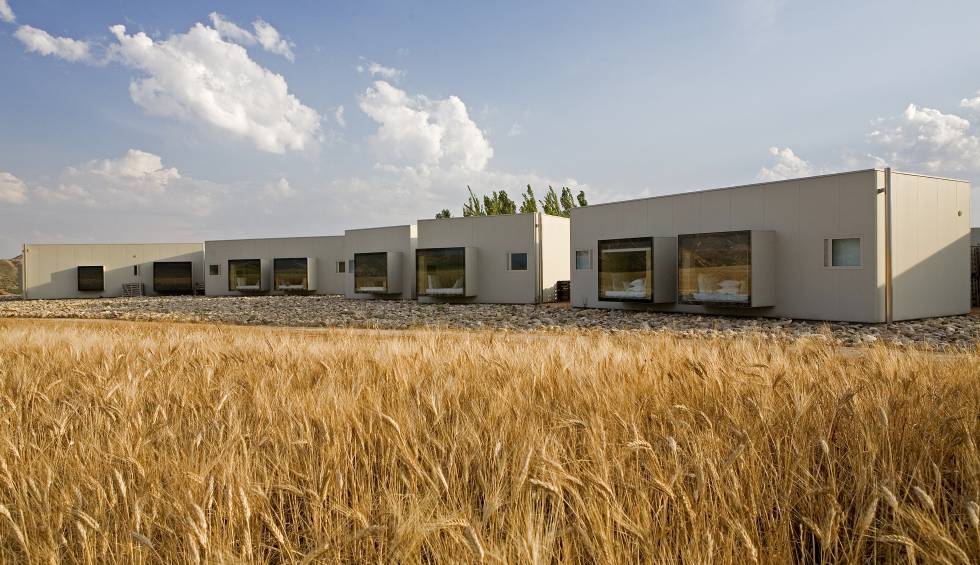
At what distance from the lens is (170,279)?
36125 millimetres

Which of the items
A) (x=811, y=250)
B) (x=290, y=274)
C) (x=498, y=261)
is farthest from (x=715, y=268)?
(x=290, y=274)

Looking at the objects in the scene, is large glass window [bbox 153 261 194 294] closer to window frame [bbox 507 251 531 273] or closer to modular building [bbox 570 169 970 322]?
window frame [bbox 507 251 531 273]

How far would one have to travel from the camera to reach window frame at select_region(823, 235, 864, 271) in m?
14.1

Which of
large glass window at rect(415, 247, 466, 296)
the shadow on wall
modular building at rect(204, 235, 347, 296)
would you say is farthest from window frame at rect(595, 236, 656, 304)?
the shadow on wall

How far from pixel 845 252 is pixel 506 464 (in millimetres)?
15111

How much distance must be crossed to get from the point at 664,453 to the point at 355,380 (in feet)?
5.69

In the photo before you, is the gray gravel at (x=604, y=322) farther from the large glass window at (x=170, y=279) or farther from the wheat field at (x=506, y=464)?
the large glass window at (x=170, y=279)

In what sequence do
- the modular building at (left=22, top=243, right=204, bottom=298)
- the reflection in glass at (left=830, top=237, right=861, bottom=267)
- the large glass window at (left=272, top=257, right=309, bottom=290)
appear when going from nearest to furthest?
1. the reflection in glass at (left=830, top=237, right=861, bottom=267)
2. the large glass window at (left=272, top=257, right=309, bottom=290)
3. the modular building at (left=22, top=243, right=204, bottom=298)

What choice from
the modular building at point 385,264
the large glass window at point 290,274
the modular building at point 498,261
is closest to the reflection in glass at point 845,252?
the modular building at point 498,261

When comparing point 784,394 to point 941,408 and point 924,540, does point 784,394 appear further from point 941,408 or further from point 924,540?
point 924,540

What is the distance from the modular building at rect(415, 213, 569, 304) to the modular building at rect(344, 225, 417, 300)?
2425mm

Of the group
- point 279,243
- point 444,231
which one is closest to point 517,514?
point 444,231

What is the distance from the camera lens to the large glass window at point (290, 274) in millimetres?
31547

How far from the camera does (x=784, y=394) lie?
2.69m
